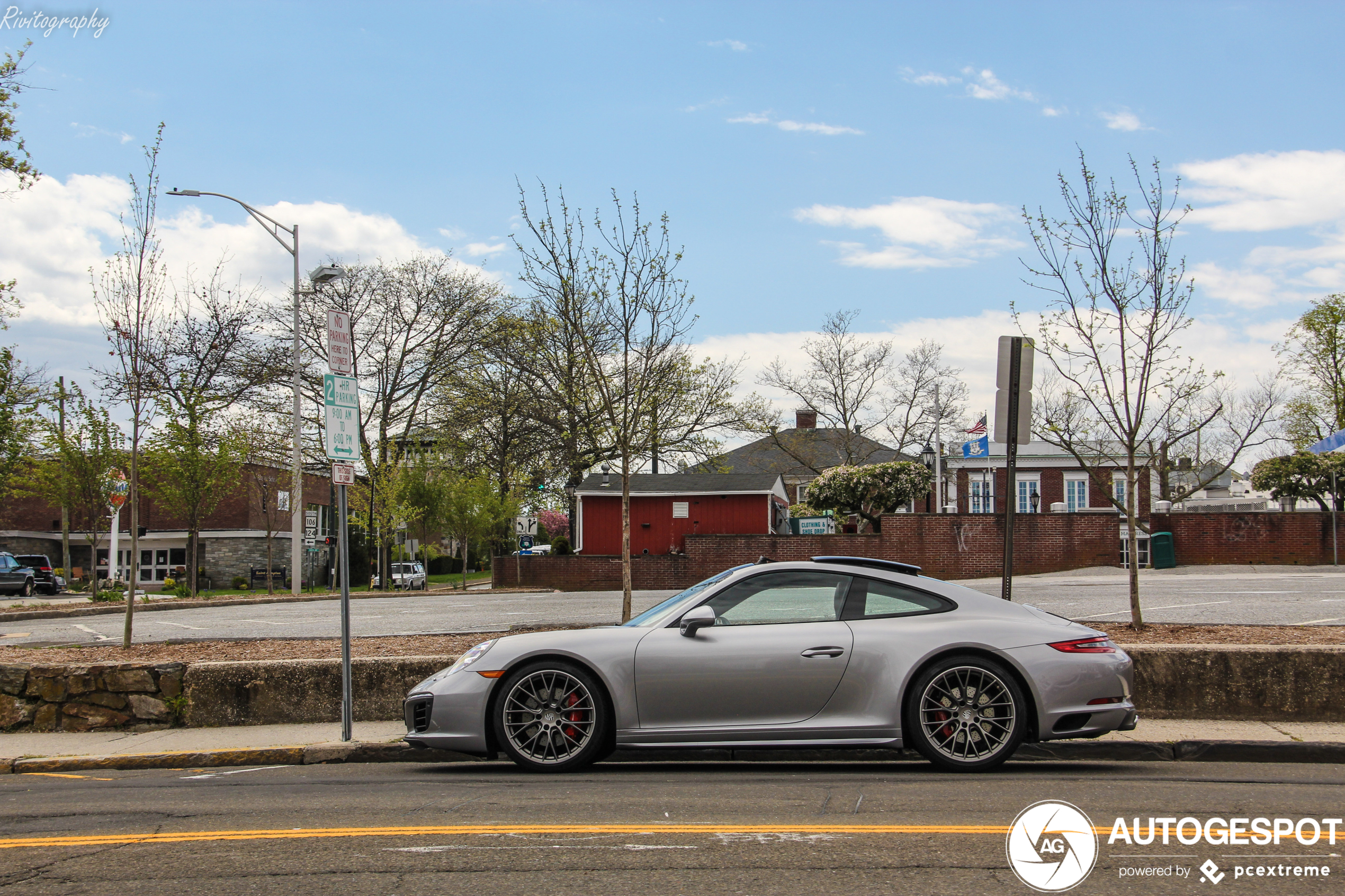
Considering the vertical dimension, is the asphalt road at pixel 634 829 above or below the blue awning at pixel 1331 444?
below

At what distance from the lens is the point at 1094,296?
10.7 metres

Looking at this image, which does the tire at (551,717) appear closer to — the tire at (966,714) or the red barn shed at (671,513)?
the tire at (966,714)

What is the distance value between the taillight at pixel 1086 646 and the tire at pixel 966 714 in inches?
14.2

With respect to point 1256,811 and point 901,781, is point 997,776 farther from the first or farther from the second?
point 1256,811

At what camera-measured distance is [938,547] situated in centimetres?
2875

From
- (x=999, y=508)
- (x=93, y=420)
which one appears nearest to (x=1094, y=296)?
(x=93, y=420)

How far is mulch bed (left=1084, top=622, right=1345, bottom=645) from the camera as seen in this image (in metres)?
9.26

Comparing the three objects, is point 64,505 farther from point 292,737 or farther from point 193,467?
point 292,737

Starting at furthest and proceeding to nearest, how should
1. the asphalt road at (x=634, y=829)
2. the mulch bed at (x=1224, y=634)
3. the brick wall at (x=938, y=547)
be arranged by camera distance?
the brick wall at (x=938, y=547) → the mulch bed at (x=1224, y=634) → the asphalt road at (x=634, y=829)

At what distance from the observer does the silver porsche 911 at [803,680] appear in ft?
20.0

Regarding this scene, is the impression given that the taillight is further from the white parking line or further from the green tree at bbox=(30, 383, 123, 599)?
Result: the green tree at bbox=(30, 383, 123, 599)

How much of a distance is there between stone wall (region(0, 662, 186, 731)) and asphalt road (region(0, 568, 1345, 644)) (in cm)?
345

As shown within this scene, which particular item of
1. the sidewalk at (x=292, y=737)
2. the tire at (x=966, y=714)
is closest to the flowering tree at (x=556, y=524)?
the sidewalk at (x=292, y=737)

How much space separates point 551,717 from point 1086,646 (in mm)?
3370
